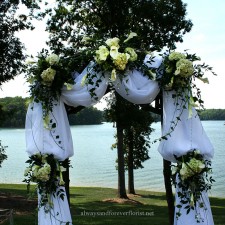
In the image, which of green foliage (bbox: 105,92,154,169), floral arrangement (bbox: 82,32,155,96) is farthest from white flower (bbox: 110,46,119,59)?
green foliage (bbox: 105,92,154,169)

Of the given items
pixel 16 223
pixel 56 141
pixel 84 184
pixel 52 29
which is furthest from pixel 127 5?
pixel 84 184

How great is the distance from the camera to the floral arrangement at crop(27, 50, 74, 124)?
17.0ft

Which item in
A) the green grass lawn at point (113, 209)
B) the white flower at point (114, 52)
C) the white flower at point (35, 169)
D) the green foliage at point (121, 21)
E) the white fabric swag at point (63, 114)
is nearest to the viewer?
the white flower at point (114, 52)

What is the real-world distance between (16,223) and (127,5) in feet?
25.9

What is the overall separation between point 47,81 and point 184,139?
6.19 ft

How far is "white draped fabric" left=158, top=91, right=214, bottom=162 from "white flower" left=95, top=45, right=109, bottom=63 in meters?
0.91

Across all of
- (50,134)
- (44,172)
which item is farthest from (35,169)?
(50,134)

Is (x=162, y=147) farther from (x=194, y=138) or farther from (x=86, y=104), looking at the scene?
(x=86, y=104)

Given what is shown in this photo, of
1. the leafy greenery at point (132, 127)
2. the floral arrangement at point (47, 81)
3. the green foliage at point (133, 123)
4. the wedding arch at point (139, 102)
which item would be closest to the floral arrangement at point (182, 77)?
the wedding arch at point (139, 102)

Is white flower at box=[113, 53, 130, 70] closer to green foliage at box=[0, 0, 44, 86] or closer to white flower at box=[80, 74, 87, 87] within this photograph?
white flower at box=[80, 74, 87, 87]

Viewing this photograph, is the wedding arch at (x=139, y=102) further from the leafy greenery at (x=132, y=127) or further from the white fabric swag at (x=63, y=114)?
the leafy greenery at (x=132, y=127)

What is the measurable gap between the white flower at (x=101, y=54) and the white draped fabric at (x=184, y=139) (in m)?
0.91

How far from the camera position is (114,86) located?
17.1ft

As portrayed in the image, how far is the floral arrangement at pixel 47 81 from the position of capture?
5.17 metres
